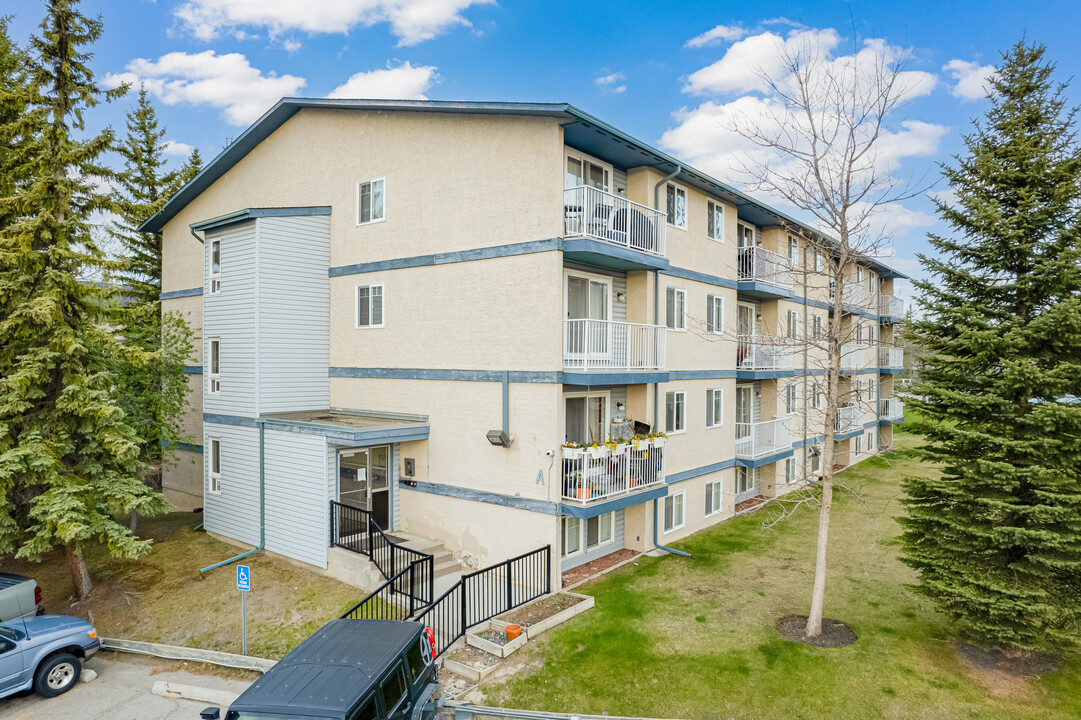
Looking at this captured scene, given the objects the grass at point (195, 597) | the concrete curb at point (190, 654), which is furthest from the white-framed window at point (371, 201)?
the concrete curb at point (190, 654)

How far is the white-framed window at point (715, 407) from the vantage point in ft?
62.7

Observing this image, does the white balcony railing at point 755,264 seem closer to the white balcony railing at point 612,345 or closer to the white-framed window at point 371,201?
the white balcony railing at point 612,345

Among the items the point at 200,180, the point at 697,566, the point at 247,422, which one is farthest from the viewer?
the point at 200,180

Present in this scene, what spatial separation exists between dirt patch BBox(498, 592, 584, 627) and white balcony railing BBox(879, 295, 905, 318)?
28.2 metres

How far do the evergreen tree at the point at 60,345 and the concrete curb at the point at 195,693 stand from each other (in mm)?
3985

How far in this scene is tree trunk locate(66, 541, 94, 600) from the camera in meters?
14.2

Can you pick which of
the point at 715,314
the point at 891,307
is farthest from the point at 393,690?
the point at 891,307

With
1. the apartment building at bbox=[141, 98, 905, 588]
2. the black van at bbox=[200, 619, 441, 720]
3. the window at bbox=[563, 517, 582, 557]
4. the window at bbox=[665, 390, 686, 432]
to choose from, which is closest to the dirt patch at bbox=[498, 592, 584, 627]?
the apartment building at bbox=[141, 98, 905, 588]

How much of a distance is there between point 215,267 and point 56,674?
11.6 meters

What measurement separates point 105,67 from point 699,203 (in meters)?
16.0

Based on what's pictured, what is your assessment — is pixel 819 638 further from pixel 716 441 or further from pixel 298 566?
pixel 298 566

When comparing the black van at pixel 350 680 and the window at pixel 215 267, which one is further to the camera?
the window at pixel 215 267

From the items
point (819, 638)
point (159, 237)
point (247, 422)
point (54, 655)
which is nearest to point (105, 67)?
point (247, 422)

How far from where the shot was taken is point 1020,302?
10.1m
